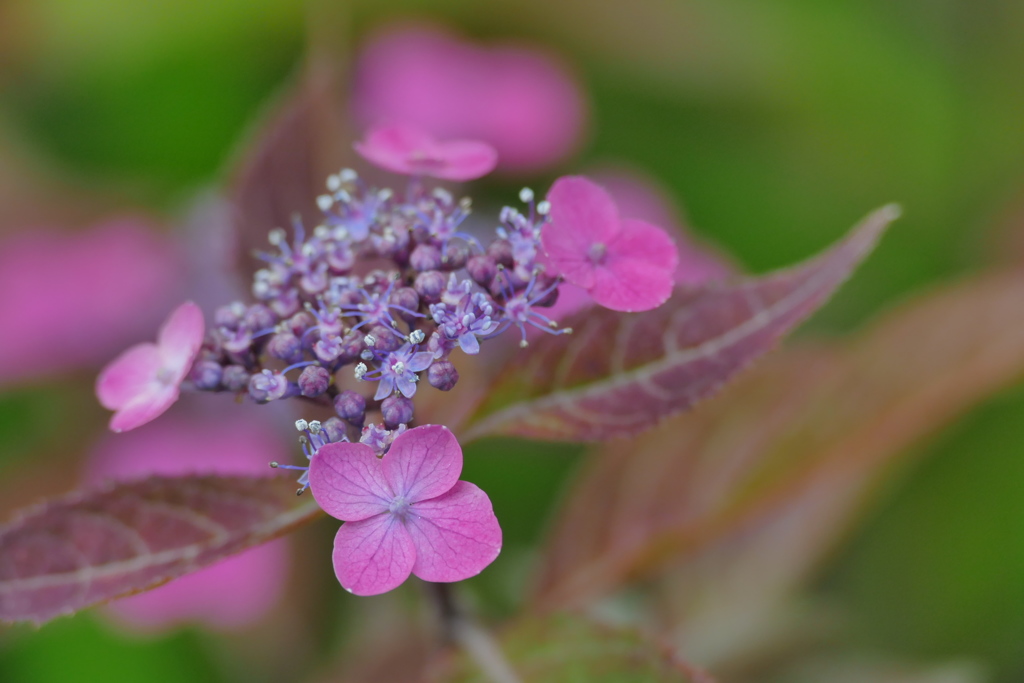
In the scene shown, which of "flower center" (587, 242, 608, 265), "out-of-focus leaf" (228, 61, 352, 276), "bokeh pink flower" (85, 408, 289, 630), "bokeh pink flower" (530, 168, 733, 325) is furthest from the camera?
"bokeh pink flower" (530, 168, 733, 325)

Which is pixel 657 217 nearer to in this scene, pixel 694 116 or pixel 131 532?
pixel 694 116

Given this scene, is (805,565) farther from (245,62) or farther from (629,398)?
(245,62)

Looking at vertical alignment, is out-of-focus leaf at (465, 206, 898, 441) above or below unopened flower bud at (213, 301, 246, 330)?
above

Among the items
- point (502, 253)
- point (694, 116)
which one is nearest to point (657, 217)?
point (694, 116)

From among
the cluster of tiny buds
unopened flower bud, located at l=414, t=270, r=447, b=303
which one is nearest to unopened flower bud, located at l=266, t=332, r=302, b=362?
the cluster of tiny buds

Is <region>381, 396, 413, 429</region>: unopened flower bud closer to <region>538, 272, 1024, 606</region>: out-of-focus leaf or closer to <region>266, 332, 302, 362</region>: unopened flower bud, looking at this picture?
<region>266, 332, 302, 362</region>: unopened flower bud

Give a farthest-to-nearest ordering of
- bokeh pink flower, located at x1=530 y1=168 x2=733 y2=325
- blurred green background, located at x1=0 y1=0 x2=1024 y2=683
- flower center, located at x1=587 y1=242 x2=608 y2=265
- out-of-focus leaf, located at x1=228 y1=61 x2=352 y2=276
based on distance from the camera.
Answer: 1. blurred green background, located at x1=0 y1=0 x2=1024 y2=683
2. bokeh pink flower, located at x1=530 y1=168 x2=733 y2=325
3. out-of-focus leaf, located at x1=228 y1=61 x2=352 y2=276
4. flower center, located at x1=587 y1=242 x2=608 y2=265
